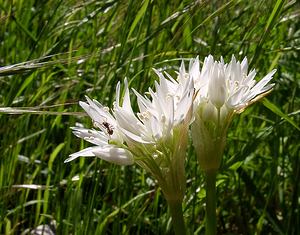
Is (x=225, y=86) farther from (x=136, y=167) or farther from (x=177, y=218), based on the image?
(x=136, y=167)

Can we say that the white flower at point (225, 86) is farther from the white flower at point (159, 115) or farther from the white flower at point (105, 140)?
the white flower at point (105, 140)

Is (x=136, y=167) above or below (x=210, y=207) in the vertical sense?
above

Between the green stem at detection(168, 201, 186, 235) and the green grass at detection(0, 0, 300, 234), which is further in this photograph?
the green grass at detection(0, 0, 300, 234)

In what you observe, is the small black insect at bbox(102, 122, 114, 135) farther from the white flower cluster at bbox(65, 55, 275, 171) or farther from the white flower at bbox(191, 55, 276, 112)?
the white flower at bbox(191, 55, 276, 112)

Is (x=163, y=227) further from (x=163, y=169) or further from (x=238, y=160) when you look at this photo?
(x=163, y=169)

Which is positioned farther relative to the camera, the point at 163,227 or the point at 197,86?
the point at 163,227

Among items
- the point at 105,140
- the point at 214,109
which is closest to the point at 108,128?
the point at 105,140

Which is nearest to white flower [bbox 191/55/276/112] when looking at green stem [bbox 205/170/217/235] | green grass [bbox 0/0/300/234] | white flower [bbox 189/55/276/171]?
white flower [bbox 189/55/276/171]

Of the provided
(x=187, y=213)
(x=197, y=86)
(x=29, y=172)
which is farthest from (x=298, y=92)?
(x=197, y=86)

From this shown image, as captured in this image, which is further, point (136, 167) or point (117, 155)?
point (136, 167)
